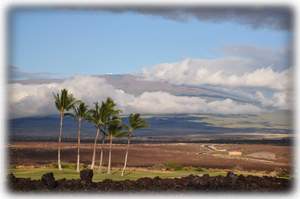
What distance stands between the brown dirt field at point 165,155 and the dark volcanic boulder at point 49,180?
1.06 metres

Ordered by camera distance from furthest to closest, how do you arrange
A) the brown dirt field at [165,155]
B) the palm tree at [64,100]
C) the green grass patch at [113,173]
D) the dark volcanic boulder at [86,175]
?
the brown dirt field at [165,155] → the palm tree at [64,100] → the green grass patch at [113,173] → the dark volcanic boulder at [86,175]

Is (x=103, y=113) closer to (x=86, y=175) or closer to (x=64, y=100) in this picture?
(x=64, y=100)

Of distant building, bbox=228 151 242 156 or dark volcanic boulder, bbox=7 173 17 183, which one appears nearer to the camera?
dark volcanic boulder, bbox=7 173 17 183

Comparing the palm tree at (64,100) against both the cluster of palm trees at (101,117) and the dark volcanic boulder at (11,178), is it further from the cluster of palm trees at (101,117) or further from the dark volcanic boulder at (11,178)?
the dark volcanic boulder at (11,178)

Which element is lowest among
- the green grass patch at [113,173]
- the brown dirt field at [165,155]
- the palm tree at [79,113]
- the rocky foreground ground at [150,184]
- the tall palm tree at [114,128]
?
the rocky foreground ground at [150,184]

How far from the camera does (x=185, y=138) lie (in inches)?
741

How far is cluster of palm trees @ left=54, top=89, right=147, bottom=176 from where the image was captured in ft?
55.6

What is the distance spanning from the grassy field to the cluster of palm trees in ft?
0.62

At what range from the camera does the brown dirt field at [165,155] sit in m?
17.5

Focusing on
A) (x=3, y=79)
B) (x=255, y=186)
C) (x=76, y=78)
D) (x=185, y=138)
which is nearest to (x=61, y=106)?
(x=76, y=78)

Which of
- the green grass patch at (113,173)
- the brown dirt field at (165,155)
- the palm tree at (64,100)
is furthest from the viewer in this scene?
the brown dirt field at (165,155)

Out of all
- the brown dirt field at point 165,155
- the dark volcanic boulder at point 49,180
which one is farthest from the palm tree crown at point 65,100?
the dark volcanic boulder at point 49,180

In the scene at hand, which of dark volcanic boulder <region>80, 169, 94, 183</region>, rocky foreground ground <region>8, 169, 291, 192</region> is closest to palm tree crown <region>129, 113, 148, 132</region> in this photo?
rocky foreground ground <region>8, 169, 291, 192</region>

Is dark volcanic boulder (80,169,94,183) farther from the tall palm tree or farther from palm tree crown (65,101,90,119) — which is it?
palm tree crown (65,101,90,119)
